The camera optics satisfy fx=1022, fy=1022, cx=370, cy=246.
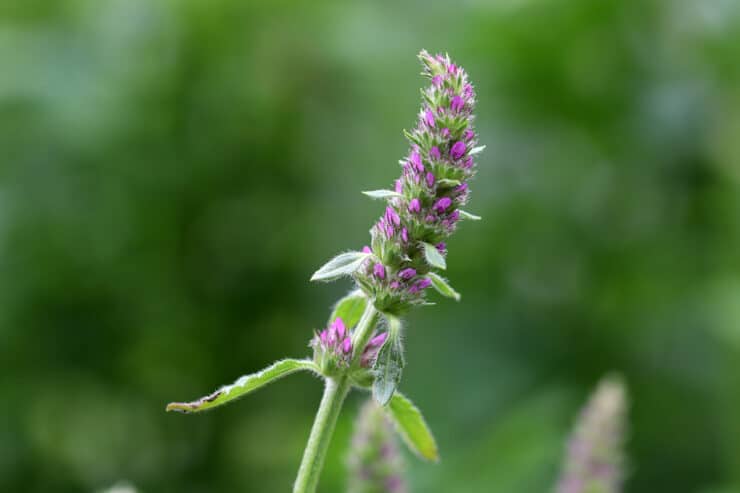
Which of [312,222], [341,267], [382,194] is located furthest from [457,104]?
[312,222]

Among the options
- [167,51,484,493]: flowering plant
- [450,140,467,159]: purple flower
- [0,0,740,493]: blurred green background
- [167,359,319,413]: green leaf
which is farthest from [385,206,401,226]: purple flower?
[0,0,740,493]: blurred green background

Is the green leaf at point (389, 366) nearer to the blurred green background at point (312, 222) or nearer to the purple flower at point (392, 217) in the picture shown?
the purple flower at point (392, 217)

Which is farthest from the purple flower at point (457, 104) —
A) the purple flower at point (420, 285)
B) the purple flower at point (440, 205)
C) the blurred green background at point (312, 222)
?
the blurred green background at point (312, 222)

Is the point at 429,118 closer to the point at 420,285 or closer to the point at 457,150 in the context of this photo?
the point at 457,150

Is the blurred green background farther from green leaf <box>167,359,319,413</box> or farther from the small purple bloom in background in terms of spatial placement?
green leaf <box>167,359,319,413</box>

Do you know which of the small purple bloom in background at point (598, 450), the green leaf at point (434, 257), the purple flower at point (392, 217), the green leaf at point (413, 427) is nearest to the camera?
the green leaf at point (434, 257)

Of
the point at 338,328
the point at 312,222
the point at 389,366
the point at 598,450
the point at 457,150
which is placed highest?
the point at 312,222
